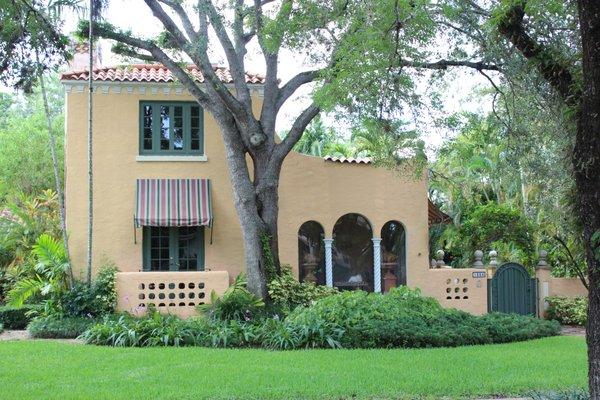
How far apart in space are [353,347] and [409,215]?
7.28m

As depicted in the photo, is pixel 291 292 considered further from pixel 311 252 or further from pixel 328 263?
pixel 311 252

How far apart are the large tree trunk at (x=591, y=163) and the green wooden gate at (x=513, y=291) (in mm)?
13788

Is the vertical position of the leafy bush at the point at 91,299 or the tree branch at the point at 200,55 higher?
the tree branch at the point at 200,55

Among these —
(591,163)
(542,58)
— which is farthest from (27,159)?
(591,163)

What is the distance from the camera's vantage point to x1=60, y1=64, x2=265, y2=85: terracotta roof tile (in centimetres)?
1855

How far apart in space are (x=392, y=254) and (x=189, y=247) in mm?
5615

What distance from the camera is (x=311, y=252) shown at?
20.1 metres

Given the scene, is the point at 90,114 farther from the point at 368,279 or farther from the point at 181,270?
the point at 368,279

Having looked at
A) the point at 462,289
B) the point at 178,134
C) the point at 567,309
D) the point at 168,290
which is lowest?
the point at 567,309

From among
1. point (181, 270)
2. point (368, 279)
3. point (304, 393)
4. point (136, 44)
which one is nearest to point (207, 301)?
point (181, 270)

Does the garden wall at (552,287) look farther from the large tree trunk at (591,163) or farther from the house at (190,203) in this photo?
the large tree trunk at (591,163)

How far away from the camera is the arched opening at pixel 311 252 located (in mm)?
19953

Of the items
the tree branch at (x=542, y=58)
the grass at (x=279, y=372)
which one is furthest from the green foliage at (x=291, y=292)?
the tree branch at (x=542, y=58)

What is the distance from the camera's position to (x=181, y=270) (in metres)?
19.1
